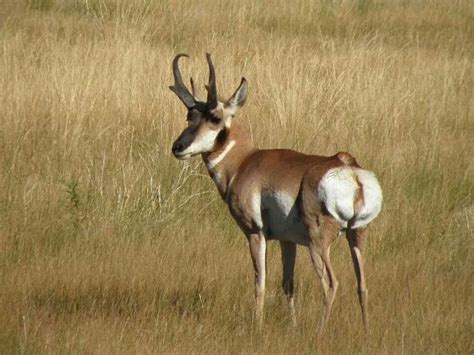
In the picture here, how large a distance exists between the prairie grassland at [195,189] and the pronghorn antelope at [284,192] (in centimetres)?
39

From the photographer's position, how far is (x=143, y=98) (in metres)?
10.2

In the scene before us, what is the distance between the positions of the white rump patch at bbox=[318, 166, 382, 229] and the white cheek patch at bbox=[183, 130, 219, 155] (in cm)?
84

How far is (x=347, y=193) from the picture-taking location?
5.61 m

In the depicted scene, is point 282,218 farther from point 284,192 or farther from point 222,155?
point 222,155

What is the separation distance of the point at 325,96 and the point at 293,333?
490 centimetres

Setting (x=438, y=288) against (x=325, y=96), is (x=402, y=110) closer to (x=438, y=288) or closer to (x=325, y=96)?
(x=325, y=96)

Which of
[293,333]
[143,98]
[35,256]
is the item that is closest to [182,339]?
[293,333]

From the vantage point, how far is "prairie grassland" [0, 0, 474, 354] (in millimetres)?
6051

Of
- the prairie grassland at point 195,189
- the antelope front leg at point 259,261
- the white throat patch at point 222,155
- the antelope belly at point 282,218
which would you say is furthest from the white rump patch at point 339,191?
the white throat patch at point 222,155

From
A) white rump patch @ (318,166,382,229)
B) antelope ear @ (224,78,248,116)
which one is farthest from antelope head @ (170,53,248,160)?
white rump patch @ (318,166,382,229)

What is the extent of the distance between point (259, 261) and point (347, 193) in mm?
740

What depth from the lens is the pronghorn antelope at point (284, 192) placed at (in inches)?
223

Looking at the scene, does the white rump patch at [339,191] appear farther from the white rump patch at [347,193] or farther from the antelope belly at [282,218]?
the antelope belly at [282,218]

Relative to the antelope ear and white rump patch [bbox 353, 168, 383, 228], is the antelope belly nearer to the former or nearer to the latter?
white rump patch [bbox 353, 168, 383, 228]
